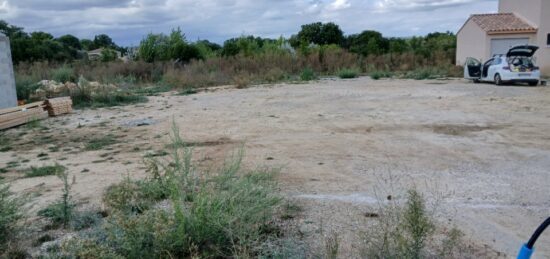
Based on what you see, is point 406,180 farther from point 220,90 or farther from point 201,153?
point 220,90

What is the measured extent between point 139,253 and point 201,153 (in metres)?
4.39

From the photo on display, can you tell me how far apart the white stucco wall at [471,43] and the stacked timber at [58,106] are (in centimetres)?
2216

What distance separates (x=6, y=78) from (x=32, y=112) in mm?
2182

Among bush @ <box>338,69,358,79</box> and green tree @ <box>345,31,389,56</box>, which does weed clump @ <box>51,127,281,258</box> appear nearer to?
bush @ <box>338,69,358,79</box>

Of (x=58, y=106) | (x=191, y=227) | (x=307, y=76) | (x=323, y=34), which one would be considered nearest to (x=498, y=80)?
(x=307, y=76)

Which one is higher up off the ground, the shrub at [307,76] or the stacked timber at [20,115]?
the shrub at [307,76]

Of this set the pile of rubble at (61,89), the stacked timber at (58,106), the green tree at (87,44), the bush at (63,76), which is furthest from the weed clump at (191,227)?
the green tree at (87,44)

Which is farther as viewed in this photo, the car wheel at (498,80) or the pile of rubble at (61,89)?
the car wheel at (498,80)

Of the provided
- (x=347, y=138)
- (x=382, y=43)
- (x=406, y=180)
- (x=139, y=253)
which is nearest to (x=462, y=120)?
(x=347, y=138)

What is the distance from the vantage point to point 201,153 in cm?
778

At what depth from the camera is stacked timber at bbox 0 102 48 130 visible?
11.1 m

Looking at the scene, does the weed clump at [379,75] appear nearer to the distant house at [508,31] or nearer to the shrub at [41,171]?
the distant house at [508,31]

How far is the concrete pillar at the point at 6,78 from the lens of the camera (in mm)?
13234

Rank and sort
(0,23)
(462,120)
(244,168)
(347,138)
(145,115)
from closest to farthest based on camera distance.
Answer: (244,168)
(347,138)
(462,120)
(145,115)
(0,23)
